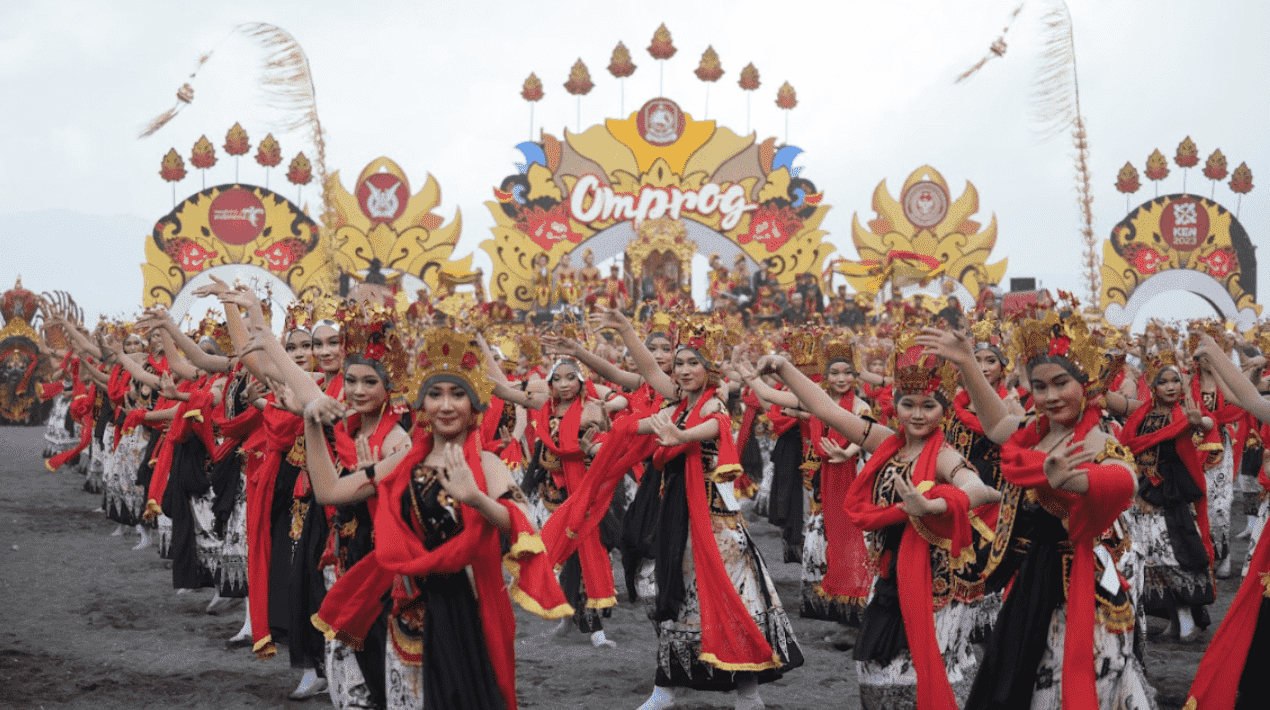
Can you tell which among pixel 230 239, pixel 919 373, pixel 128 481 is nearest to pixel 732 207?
pixel 230 239

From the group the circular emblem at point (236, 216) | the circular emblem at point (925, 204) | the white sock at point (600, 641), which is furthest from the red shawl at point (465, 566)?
the circular emblem at point (925, 204)

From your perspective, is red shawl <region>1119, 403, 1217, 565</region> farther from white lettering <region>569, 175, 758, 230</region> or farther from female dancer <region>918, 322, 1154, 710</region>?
white lettering <region>569, 175, 758, 230</region>

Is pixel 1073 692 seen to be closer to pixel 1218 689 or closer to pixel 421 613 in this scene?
pixel 1218 689

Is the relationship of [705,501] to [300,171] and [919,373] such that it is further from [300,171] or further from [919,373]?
[300,171]

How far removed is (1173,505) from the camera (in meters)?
8.23

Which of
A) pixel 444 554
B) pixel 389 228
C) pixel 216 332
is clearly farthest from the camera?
pixel 389 228

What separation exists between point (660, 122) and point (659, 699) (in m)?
31.8

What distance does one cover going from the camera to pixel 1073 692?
156 inches

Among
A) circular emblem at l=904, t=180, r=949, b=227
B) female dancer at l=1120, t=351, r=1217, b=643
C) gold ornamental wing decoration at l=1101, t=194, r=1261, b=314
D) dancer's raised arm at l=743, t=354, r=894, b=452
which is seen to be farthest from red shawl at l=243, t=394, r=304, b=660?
circular emblem at l=904, t=180, r=949, b=227

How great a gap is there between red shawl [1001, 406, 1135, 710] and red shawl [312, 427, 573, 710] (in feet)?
5.95

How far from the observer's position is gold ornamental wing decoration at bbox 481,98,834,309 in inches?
1388

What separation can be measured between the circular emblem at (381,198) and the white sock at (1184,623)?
98.2 ft

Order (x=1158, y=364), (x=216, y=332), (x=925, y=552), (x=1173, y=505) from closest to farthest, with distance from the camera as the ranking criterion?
1. (x=925, y=552)
2. (x=1173, y=505)
3. (x=216, y=332)
4. (x=1158, y=364)

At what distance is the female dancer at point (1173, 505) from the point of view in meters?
7.86
